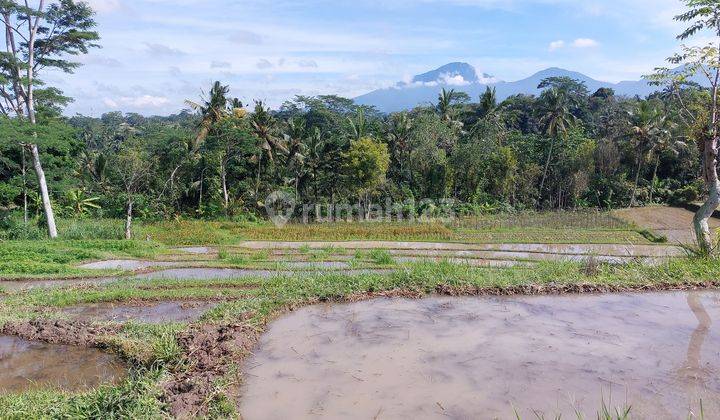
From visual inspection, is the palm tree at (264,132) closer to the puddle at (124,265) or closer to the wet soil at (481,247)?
the wet soil at (481,247)

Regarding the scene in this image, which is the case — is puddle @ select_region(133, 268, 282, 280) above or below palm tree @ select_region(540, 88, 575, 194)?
below

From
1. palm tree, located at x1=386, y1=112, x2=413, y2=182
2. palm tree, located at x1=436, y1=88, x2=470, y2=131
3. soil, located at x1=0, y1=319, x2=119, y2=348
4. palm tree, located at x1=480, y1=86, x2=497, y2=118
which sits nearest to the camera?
soil, located at x1=0, y1=319, x2=119, y2=348

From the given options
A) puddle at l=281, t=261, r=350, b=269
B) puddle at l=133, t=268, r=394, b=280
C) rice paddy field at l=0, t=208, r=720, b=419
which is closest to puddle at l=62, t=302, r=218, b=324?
rice paddy field at l=0, t=208, r=720, b=419

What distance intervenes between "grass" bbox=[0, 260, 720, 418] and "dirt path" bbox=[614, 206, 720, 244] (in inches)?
591

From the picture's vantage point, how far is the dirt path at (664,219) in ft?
79.5

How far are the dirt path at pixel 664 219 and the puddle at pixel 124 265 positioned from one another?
21.8 m

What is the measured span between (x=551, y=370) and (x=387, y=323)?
265 cm

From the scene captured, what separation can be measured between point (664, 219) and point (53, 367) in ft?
96.2

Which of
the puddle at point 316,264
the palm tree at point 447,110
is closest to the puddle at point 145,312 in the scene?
the puddle at point 316,264

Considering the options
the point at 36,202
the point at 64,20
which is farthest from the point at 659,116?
the point at 36,202

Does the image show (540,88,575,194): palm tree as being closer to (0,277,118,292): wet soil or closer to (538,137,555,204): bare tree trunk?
(538,137,555,204): bare tree trunk

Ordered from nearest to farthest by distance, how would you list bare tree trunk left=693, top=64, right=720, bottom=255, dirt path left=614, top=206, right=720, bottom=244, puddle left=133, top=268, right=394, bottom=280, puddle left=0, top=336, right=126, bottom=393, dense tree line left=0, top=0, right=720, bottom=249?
puddle left=0, top=336, right=126, bottom=393 → bare tree trunk left=693, top=64, right=720, bottom=255 → puddle left=133, top=268, right=394, bottom=280 → dirt path left=614, top=206, right=720, bottom=244 → dense tree line left=0, top=0, right=720, bottom=249

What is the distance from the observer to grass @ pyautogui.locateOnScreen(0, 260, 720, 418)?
653 cm

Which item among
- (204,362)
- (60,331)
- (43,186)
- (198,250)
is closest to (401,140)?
(198,250)
